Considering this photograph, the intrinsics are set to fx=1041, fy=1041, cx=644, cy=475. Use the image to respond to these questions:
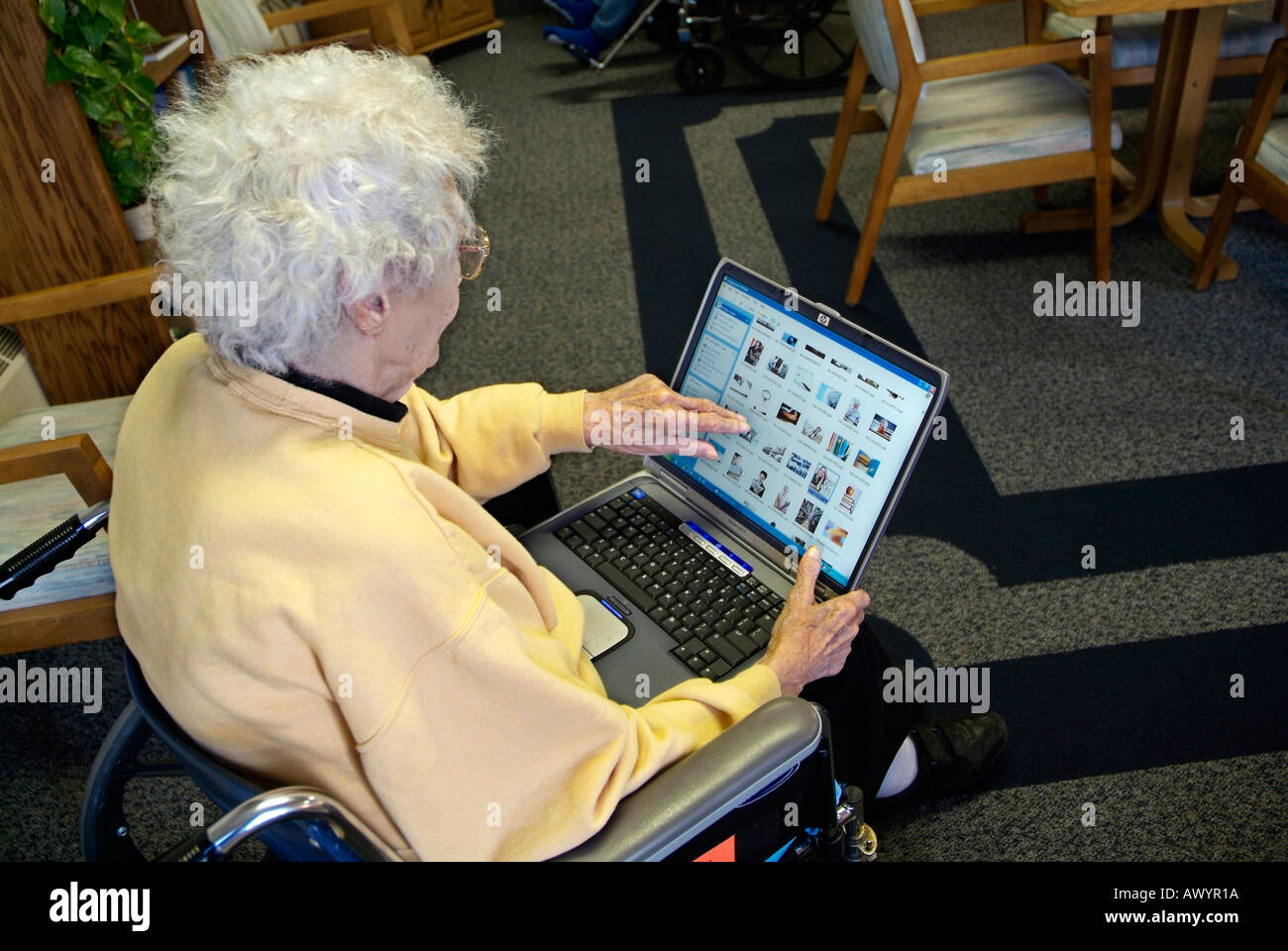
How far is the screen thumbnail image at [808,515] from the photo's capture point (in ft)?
3.74

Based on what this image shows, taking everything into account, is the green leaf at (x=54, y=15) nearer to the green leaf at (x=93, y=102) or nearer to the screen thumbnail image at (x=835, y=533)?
the green leaf at (x=93, y=102)

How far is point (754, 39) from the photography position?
422 cm

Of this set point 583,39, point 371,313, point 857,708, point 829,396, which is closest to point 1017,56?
point 829,396

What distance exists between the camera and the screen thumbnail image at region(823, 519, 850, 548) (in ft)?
3.67

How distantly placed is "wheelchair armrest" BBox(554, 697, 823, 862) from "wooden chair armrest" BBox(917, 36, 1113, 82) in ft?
5.99

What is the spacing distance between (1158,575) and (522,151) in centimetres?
262

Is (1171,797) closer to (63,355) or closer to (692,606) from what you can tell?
(692,606)

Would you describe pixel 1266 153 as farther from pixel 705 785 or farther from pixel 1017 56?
pixel 705 785

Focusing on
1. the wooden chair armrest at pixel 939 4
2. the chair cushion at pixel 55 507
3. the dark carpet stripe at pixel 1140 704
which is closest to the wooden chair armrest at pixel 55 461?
the chair cushion at pixel 55 507

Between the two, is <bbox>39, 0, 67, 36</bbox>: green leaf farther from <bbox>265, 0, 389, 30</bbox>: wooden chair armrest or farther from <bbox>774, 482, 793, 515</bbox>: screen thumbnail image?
<bbox>265, 0, 389, 30</bbox>: wooden chair armrest

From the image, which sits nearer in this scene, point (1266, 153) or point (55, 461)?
point (55, 461)

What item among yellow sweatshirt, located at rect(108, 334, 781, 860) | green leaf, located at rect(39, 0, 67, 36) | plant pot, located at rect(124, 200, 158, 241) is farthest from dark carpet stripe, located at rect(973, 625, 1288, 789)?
green leaf, located at rect(39, 0, 67, 36)

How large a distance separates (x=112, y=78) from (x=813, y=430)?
4.66 ft
